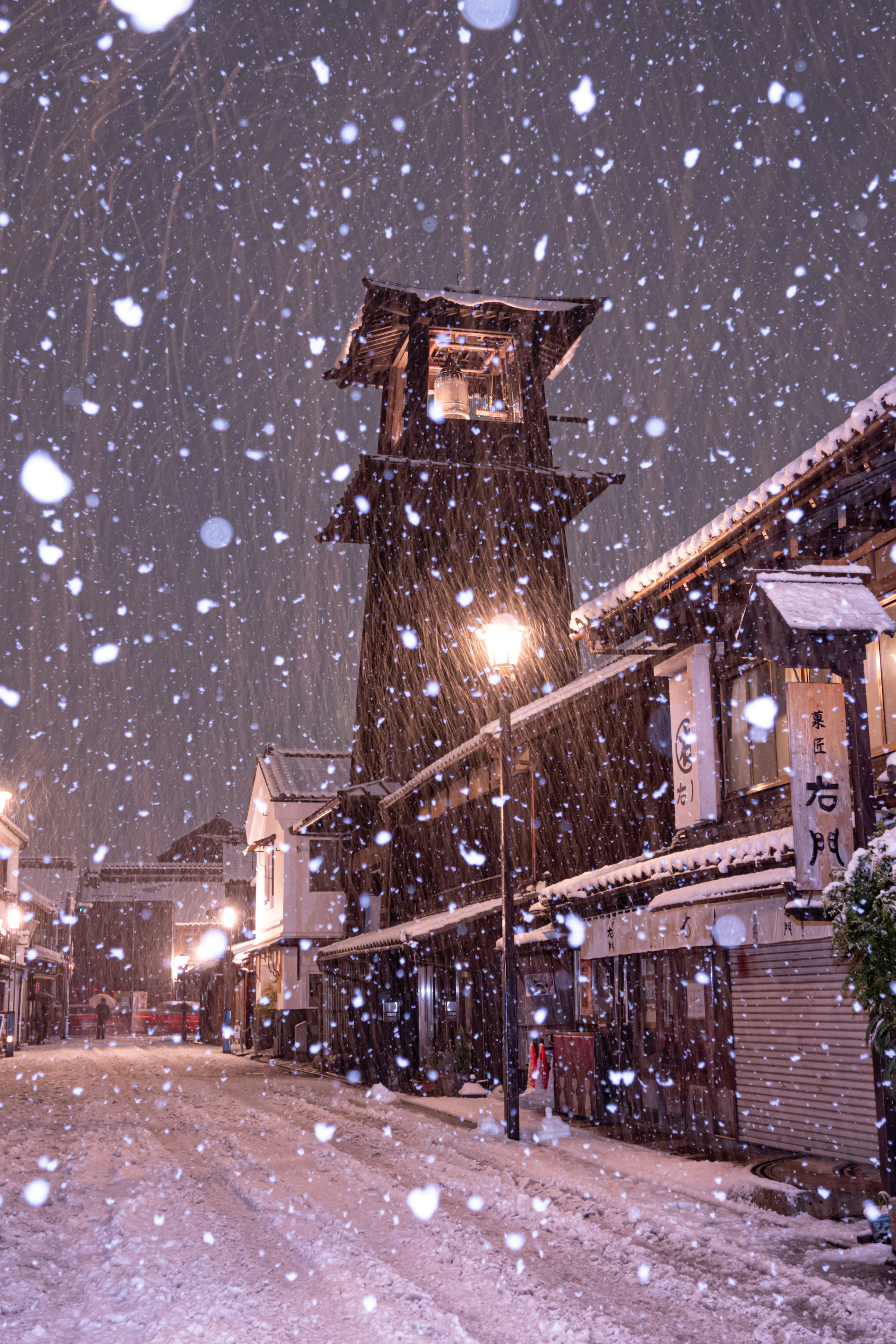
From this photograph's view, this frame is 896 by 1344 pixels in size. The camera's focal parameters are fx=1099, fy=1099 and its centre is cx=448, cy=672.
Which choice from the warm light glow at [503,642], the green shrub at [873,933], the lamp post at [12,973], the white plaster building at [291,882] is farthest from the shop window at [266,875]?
the green shrub at [873,933]

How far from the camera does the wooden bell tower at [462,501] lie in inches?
1229

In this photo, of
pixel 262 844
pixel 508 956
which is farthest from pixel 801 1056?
pixel 262 844

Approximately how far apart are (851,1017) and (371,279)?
24510 mm

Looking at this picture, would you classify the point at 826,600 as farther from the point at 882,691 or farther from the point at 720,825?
the point at 720,825

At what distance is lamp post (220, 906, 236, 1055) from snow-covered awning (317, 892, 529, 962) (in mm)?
11458

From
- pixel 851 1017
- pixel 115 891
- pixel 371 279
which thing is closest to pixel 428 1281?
pixel 851 1017

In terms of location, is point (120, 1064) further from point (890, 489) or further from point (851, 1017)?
point (890, 489)

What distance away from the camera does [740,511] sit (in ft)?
42.3

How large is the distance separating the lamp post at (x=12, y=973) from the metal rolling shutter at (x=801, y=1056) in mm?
32021

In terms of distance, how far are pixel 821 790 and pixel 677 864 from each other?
4.09 m

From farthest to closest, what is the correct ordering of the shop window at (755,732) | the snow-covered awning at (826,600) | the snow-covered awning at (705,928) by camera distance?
the shop window at (755,732) → the snow-covered awning at (705,928) → the snow-covered awning at (826,600)

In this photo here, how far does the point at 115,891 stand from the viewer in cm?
7769

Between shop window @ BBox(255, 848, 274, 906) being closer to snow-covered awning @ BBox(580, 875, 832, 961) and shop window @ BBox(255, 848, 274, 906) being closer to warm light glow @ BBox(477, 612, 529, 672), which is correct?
snow-covered awning @ BBox(580, 875, 832, 961)

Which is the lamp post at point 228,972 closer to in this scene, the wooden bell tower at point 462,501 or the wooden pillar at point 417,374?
the wooden bell tower at point 462,501
